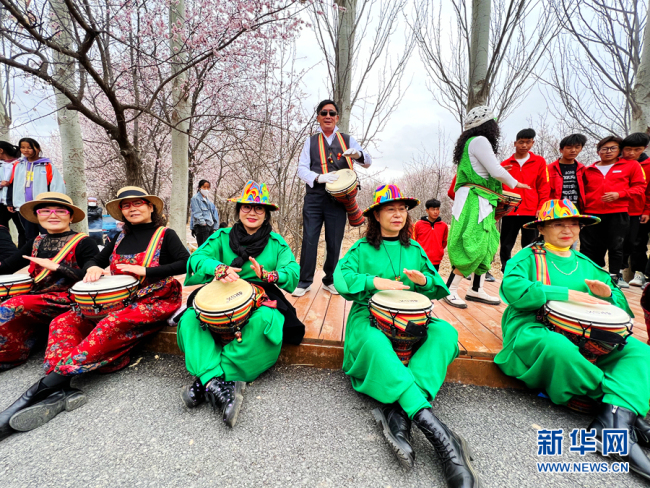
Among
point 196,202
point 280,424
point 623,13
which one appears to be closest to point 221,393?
point 280,424

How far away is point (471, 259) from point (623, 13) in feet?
21.0

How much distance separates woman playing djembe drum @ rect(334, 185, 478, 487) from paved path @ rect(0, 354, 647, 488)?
15 centimetres

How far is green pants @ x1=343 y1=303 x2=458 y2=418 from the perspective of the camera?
1597 millimetres

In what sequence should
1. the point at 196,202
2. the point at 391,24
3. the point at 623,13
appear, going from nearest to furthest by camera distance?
the point at 391,24
the point at 623,13
the point at 196,202

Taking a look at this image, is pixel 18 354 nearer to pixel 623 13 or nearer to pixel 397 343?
pixel 397 343

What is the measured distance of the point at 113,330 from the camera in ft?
6.73

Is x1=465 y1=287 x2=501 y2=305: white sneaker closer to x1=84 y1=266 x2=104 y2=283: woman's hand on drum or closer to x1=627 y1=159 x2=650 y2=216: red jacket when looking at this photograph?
x1=627 y1=159 x2=650 y2=216: red jacket

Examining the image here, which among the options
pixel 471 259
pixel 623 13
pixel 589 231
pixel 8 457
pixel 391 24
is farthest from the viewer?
pixel 623 13

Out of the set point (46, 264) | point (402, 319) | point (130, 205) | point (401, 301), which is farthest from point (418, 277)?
point (46, 264)

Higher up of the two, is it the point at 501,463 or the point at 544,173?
the point at 544,173

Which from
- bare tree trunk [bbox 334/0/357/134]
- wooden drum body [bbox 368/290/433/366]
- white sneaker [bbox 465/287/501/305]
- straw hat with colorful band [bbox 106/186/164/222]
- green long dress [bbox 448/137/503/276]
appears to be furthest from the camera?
bare tree trunk [bbox 334/0/357/134]

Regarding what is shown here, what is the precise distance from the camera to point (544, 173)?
354 centimetres

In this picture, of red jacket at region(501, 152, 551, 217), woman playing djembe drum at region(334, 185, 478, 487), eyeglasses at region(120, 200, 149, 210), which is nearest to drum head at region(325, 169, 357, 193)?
woman playing djembe drum at region(334, 185, 478, 487)

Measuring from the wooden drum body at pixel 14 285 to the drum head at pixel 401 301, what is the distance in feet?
9.58
